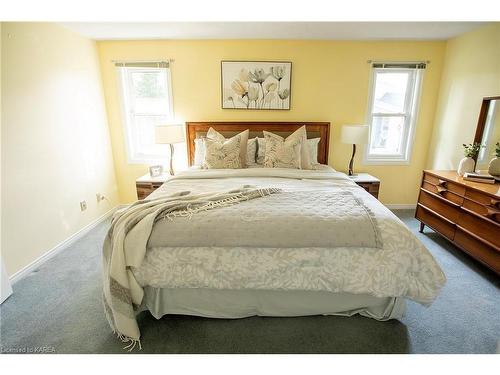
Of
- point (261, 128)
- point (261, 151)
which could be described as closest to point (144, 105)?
point (261, 128)

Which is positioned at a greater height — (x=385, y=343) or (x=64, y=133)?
(x=64, y=133)

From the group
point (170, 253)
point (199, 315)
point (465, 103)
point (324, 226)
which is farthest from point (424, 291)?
point (465, 103)

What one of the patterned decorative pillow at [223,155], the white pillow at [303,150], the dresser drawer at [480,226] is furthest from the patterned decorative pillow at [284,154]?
the dresser drawer at [480,226]

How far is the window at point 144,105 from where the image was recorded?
325 cm

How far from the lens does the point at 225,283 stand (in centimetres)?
148

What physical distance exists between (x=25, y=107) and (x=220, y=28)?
6.59ft

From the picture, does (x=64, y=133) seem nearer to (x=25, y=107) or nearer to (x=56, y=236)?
(x=25, y=107)

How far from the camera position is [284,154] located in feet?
9.34

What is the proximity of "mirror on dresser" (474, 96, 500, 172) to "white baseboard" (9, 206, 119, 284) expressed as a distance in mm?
4343

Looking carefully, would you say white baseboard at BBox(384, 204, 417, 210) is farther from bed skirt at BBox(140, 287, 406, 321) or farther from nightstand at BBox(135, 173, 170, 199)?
nightstand at BBox(135, 173, 170, 199)

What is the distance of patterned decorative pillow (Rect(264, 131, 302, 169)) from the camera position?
285 centimetres

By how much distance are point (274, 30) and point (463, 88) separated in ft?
7.37
